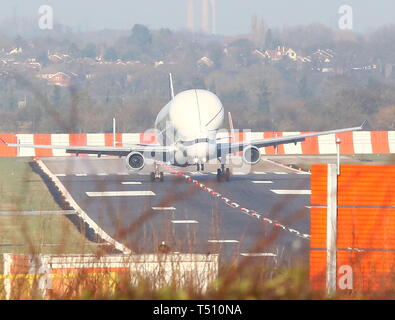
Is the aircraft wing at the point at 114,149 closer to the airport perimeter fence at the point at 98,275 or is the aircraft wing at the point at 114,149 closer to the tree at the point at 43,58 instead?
the tree at the point at 43,58

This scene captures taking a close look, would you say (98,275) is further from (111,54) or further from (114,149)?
(111,54)

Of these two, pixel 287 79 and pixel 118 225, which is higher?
pixel 287 79

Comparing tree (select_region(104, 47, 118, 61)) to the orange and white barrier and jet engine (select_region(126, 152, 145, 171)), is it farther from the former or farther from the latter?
jet engine (select_region(126, 152, 145, 171))

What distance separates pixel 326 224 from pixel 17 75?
21.2 ft

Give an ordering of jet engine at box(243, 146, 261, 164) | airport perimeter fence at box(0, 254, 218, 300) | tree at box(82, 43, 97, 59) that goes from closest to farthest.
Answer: airport perimeter fence at box(0, 254, 218, 300), jet engine at box(243, 146, 261, 164), tree at box(82, 43, 97, 59)

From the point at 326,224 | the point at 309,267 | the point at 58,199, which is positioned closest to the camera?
the point at 309,267

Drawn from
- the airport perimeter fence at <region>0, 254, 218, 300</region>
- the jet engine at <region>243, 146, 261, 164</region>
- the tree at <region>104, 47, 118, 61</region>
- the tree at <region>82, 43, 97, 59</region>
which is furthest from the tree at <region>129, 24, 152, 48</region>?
the airport perimeter fence at <region>0, 254, 218, 300</region>

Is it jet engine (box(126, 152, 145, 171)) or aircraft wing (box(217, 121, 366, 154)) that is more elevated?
aircraft wing (box(217, 121, 366, 154))

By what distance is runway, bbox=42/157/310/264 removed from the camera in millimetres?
10453

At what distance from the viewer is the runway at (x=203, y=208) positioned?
34.3 feet

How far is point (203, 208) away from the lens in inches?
1233

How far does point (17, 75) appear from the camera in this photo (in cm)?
651
